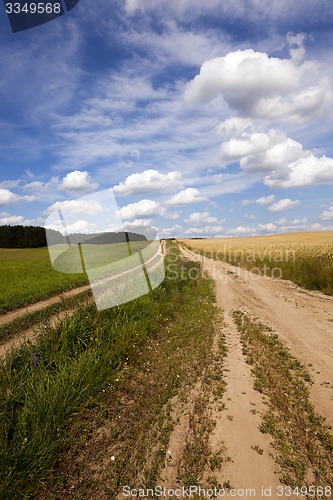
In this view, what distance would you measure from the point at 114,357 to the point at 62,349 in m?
1.26

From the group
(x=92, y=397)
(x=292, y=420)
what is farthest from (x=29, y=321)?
(x=292, y=420)

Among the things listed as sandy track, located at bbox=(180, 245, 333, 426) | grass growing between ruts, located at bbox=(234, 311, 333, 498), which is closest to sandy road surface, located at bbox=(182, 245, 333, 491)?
sandy track, located at bbox=(180, 245, 333, 426)

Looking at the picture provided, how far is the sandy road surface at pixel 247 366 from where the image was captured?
4.30 meters

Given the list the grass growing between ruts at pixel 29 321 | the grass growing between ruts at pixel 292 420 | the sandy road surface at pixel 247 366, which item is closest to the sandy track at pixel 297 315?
the sandy road surface at pixel 247 366

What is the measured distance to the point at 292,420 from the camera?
16.9ft

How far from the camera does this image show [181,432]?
16.2ft

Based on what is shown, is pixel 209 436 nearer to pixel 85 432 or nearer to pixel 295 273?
pixel 85 432

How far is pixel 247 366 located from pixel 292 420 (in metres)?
2.13

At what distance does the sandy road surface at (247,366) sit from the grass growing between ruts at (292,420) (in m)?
0.20

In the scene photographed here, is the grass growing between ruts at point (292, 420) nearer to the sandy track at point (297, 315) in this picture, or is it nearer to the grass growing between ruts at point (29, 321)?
the sandy track at point (297, 315)

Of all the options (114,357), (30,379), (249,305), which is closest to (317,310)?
(249,305)

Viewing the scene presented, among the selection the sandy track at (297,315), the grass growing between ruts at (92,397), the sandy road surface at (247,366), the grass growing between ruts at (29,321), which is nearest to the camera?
the grass growing between ruts at (92,397)

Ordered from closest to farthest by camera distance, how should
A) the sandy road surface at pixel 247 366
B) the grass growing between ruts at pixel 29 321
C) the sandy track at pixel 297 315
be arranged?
1. the sandy road surface at pixel 247 366
2. the sandy track at pixel 297 315
3. the grass growing between ruts at pixel 29 321

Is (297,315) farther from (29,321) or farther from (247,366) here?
(29,321)
